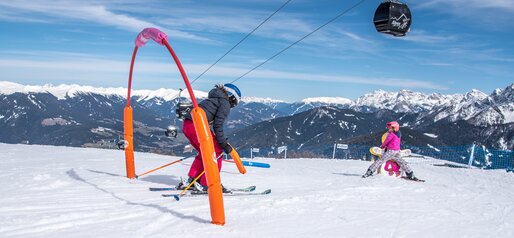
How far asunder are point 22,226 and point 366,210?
5053 mm

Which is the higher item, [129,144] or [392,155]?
[129,144]

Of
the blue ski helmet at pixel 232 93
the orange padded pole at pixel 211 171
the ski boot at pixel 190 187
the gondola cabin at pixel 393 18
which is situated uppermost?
the gondola cabin at pixel 393 18

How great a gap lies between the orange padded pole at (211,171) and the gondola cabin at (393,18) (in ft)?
19.9

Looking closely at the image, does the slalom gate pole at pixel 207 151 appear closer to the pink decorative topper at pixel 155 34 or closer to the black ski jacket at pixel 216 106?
the pink decorative topper at pixel 155 34

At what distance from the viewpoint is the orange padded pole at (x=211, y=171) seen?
548 cm

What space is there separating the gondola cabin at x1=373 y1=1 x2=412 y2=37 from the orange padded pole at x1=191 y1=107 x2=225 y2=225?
6.08m

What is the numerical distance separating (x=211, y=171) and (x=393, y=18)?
651cm

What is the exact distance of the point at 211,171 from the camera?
5.59 meters

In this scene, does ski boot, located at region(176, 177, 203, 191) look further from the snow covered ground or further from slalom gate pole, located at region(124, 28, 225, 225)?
slalom gate pole, located at region(124, 28, 225, 225)

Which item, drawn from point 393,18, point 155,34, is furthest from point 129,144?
point 393,18

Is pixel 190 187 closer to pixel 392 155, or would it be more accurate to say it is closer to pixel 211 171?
pixel 211 171

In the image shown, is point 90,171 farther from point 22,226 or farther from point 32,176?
point 22,226

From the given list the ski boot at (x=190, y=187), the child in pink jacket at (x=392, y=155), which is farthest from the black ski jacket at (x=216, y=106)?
the child in pink jacket at (x=392, y=155)

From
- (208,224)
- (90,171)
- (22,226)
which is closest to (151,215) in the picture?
(208,224)
